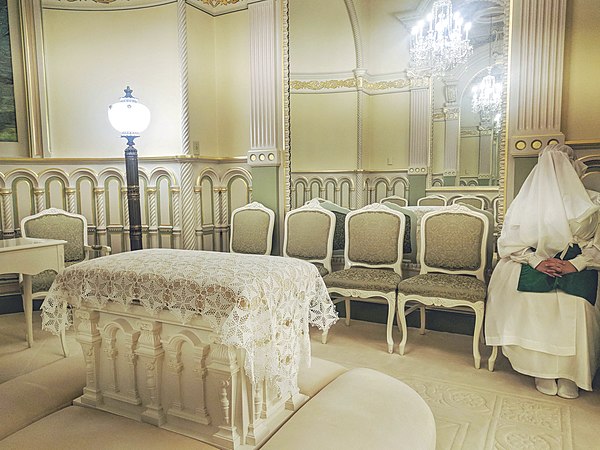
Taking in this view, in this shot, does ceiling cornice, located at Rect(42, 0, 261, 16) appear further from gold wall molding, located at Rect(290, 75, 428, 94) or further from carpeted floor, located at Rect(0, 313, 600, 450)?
carpeted floor, located at Rect(0, 313, 600, 450)

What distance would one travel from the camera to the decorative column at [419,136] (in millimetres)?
4234

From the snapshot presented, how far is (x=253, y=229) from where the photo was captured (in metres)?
4.50

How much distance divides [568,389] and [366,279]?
1482 millimetres

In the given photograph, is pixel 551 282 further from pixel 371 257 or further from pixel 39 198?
pixel 39 198

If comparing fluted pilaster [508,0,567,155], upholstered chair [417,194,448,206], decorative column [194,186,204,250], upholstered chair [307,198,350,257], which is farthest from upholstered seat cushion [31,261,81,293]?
fluted pilaster [508,0,567,155]

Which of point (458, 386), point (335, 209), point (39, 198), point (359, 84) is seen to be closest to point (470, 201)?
point (335, 209)

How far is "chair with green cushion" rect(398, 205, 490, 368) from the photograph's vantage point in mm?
3217

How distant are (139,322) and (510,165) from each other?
10.1 ft

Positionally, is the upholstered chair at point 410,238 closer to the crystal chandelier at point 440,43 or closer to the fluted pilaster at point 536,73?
the fluted pilaster at point 536,73

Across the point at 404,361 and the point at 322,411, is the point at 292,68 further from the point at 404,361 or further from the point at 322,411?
the point at 322,411

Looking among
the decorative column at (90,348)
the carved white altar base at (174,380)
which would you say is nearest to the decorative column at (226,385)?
the carved white altar base at (174,380)

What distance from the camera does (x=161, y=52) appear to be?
15.8ft

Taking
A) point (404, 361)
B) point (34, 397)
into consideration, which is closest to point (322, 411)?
point (34, 397)

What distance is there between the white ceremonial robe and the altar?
1546 millimetres
